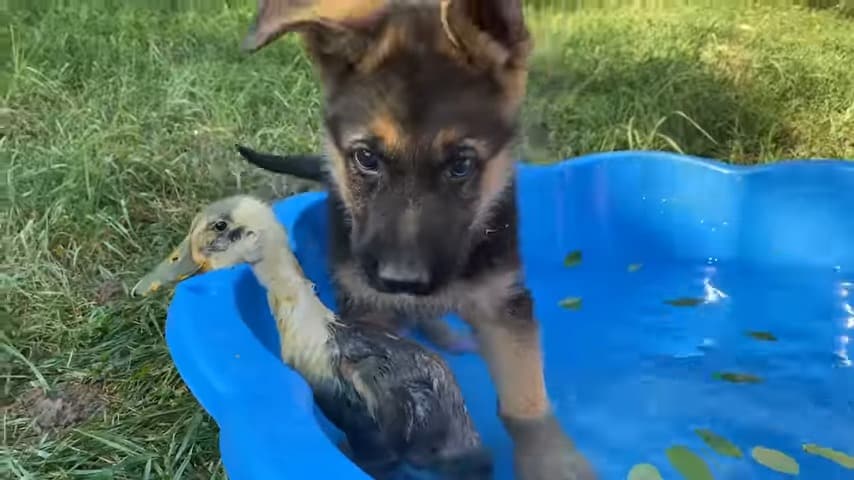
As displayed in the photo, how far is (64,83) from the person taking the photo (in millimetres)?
2508

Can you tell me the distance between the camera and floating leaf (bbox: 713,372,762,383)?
6.61 ft

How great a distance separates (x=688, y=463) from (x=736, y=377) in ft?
1.10

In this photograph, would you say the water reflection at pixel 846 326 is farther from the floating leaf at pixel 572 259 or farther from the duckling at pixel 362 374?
the duckling at pixel 362 374

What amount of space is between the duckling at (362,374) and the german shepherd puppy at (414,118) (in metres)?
0.12

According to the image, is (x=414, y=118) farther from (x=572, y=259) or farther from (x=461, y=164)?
(x=572, y=259)

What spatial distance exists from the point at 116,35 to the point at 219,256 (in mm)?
1047

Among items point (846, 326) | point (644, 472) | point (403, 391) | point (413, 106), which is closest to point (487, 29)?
point (413, 106)

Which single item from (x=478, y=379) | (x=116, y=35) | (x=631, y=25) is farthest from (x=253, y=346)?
(x=631, y=25)

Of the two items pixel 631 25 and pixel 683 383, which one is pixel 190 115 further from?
pixel 631 25

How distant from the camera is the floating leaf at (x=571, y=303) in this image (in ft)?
7.22

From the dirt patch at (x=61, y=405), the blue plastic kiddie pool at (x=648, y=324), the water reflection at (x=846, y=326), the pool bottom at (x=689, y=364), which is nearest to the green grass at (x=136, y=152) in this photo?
the dirt patch at (x=61, y=405)

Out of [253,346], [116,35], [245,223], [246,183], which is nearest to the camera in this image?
[253,346]

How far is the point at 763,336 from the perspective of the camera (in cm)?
218

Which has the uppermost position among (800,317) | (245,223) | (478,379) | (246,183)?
(245,223)
